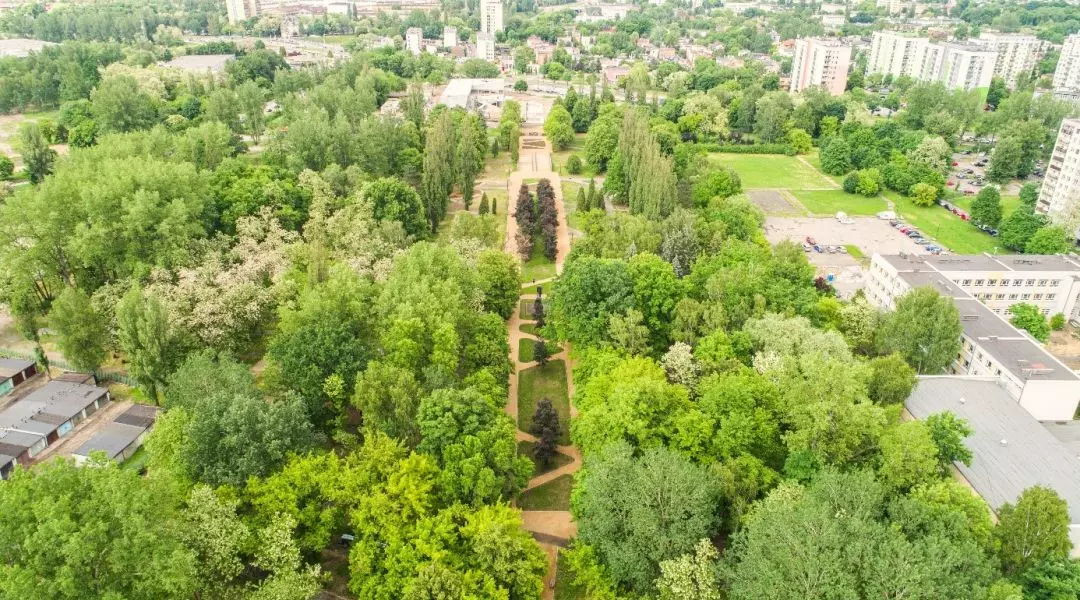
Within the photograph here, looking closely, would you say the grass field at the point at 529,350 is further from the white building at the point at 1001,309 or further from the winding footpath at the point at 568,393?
the white building at the point at 1001,309

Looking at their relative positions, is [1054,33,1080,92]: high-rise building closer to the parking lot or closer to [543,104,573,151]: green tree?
the parking lot

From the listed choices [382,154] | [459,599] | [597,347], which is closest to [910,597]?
[459,599]

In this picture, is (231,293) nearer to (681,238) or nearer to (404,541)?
(404,541)

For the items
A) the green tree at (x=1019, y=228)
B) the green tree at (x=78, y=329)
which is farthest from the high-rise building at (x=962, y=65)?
the green tree at (x=78, y=329)

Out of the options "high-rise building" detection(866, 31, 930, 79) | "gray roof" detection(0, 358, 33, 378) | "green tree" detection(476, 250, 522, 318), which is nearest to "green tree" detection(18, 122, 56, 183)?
"gray roof" detection(0, 358, 33, 378)

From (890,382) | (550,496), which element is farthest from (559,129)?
(550,496)

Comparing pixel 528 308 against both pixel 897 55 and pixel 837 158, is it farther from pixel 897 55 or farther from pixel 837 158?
pixel 897 55
